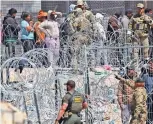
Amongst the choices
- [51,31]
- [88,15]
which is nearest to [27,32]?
[51,31]

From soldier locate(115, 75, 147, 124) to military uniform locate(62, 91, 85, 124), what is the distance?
3.29ft

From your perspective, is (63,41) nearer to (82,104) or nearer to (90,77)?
(90,77)

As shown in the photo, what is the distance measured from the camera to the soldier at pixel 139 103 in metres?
9.32

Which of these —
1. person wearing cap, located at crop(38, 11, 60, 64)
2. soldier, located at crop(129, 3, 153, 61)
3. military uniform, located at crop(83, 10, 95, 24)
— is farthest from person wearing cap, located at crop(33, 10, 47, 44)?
soldier, located at crop(129, 3, 153, 61)

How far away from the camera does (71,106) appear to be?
Answer: 342 inches

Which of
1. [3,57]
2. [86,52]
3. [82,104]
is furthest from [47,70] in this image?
[3,57]

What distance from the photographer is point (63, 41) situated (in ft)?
44.7

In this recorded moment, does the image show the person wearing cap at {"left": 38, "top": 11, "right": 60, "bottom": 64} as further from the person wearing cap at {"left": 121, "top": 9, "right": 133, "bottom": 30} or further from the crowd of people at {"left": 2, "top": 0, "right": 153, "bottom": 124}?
the person wearing cap at {"left": 121, "top": 9, "right": 133, "bottom": 30}

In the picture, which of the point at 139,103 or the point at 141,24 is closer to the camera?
the point at 139,103

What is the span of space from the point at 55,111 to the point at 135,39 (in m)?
5.29

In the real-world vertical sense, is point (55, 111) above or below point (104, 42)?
below

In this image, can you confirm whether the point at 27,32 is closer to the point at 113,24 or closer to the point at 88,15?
the point at 88,15

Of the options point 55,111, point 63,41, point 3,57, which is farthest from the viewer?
point 63,41

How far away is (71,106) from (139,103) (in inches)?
49.1
